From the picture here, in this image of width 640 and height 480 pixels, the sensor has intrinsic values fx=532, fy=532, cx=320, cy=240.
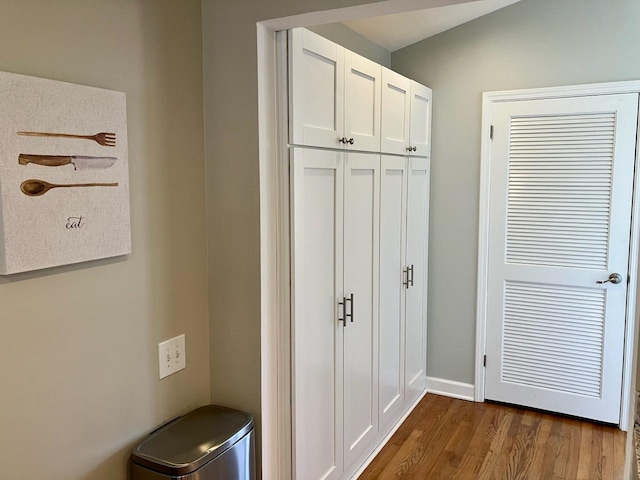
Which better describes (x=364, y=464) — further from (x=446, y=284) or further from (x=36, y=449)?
(x=36, y=449)

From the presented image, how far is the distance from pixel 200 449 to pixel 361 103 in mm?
1689

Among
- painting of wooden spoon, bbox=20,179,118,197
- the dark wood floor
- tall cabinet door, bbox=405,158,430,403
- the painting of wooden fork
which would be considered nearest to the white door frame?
the dark wood floor

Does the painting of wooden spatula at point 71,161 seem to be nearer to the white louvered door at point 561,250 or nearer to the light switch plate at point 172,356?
the light switch plate at point 172,356

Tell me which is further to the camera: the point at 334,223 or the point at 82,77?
the point at 334,223

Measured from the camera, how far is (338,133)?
235 cm

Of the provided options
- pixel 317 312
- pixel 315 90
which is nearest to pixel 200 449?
pixel 317 312

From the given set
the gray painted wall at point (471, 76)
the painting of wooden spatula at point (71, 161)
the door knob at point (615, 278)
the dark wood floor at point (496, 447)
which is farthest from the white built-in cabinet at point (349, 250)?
the door knob at point (615, 278)

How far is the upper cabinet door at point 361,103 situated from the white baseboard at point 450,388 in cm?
192

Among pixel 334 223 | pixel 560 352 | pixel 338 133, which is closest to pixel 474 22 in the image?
pixel 338 133

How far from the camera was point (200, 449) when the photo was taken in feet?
5.57

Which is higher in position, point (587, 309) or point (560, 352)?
point (587, 309)

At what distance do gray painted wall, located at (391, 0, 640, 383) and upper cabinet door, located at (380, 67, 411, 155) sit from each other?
57 cm

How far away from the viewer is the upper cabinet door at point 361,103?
243 centimetres

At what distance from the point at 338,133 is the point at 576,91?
5.66 feet
